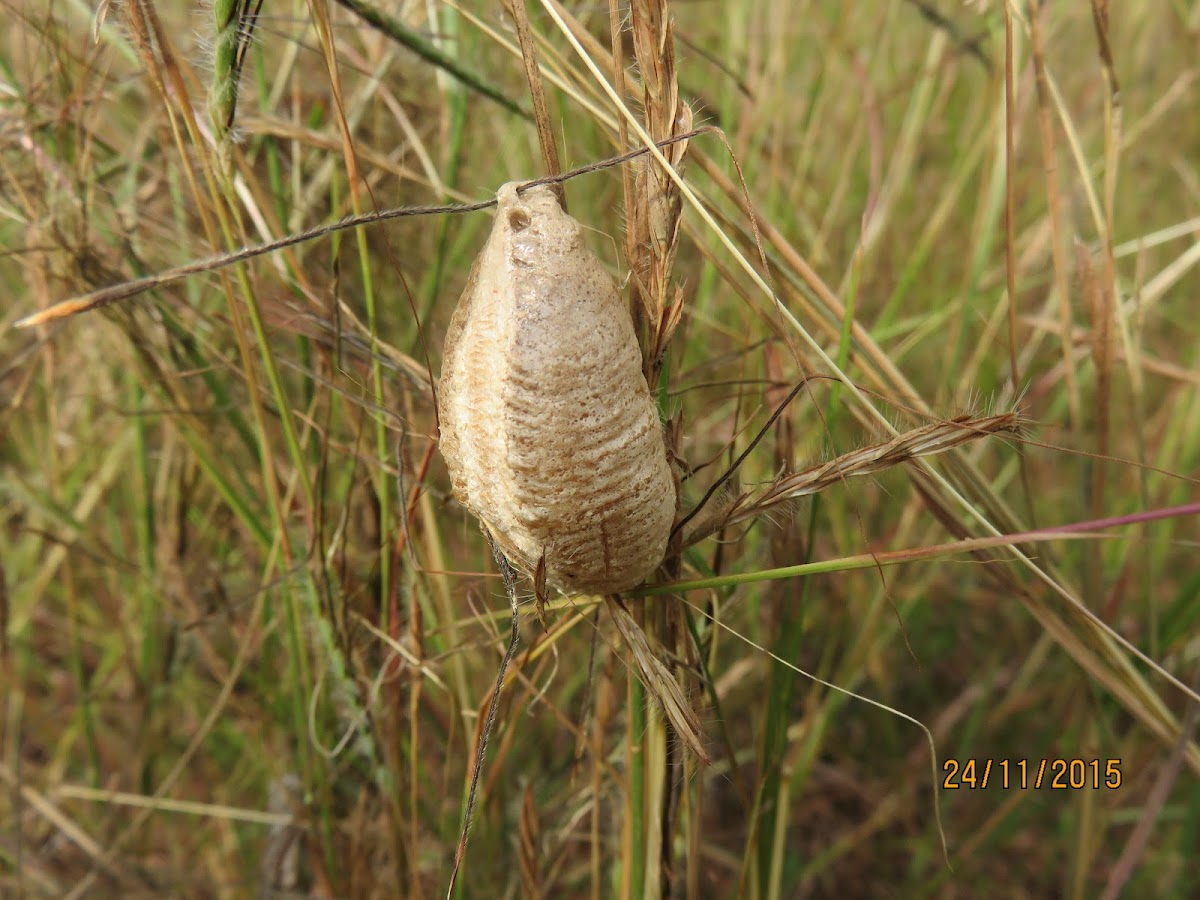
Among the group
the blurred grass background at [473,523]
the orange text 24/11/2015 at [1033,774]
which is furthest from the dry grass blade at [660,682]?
the orange text 24/11/2015 at [1033,774]

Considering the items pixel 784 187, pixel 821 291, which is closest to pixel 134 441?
pixel 821 291

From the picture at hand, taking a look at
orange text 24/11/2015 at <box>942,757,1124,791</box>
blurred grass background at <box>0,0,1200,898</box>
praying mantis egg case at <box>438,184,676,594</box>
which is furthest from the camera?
orange text 24/11/2015 at <box>942,757,1124,791</box>

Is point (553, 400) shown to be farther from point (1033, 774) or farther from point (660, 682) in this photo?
point (1033, 774)

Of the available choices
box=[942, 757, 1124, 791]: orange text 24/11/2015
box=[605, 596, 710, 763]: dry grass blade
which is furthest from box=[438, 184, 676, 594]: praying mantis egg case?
box=[942, 757, 1124, 791]: orange text 24/11/2015

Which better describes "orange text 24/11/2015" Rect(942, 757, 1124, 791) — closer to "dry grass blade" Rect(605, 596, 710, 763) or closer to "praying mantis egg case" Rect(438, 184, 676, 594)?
"dry grass blade" Rect(605, 596, 710, 763)

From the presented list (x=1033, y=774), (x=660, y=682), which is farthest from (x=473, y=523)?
(x=1033, y=774)

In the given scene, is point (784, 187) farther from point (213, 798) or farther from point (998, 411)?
point (213, 798)
